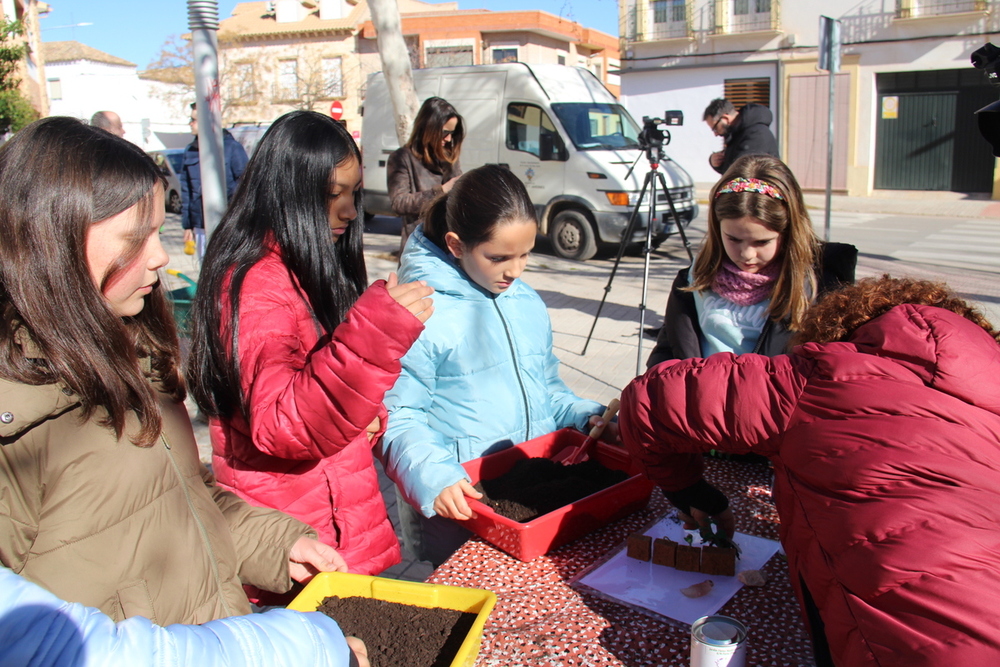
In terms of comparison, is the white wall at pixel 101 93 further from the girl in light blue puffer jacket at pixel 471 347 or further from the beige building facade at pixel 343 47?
the girl in light blue puffer jacket at pixel 471 347

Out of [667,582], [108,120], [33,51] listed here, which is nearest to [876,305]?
[667,582]

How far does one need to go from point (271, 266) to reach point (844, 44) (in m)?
22.1

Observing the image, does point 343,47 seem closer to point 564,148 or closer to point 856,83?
point 856,83

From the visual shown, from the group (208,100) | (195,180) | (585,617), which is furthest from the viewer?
(195,180)

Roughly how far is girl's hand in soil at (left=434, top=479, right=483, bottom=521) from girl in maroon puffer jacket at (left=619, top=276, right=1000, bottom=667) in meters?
0.48

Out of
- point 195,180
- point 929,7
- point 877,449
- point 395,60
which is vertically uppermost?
point 929,7

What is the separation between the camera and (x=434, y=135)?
234 inches

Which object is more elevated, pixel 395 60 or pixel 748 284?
pixel 395 60

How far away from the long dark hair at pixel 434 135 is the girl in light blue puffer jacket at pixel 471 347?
3.67m

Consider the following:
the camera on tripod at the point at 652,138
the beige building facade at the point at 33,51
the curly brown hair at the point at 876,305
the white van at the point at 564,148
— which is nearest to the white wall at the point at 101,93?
the beige building facade at the point at 33,51

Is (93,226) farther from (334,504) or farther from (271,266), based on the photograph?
(334,504)

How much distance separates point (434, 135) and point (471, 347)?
4034 mm

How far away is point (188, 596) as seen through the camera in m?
1.37

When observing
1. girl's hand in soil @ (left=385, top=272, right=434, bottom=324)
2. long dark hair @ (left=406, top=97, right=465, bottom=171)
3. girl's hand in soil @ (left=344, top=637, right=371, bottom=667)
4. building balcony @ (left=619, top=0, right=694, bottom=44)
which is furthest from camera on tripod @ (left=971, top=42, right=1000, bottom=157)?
building balcony @ (left=619, top=0, right=694, bottom=44)
